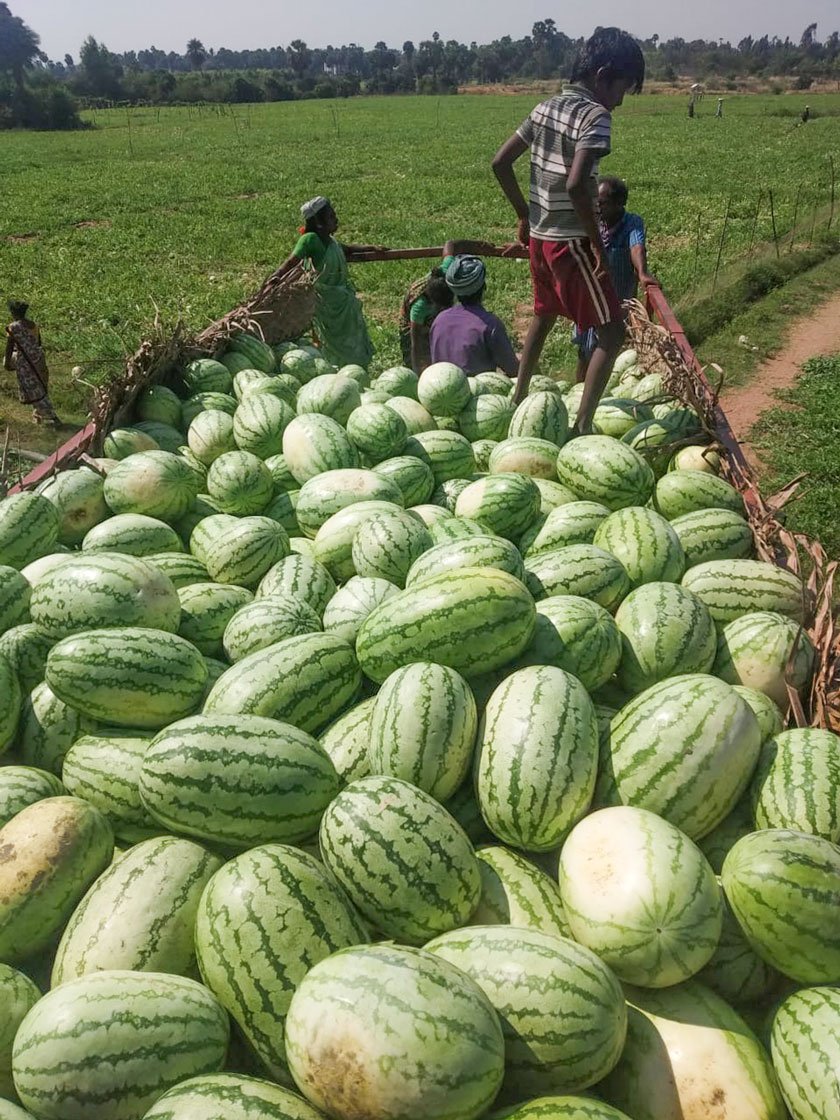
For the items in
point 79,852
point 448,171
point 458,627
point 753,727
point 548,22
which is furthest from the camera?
point 548,22

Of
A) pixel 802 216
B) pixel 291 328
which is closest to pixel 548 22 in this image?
pixel 802 216

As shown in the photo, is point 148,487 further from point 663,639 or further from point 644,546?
point 663,639

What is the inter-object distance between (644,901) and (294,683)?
117 cm

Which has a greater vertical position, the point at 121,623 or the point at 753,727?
the point at 121,623

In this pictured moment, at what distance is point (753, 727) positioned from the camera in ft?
7.28

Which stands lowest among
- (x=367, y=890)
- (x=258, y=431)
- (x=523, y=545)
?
(x=367, y=890)

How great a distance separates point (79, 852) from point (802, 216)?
66.7 ft

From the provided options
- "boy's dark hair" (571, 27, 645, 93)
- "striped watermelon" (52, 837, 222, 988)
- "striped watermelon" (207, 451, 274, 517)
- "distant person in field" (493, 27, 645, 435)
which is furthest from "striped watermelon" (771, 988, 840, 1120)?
"boy's dark hair" (571, 27, 645, 93)

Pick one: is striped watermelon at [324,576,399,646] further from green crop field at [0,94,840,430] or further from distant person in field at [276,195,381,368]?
distant person in field at [276,195,381,368]

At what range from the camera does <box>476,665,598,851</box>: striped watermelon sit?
6.77 ft

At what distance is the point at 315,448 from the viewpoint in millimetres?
3949

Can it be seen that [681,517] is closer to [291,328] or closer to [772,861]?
[772,861]

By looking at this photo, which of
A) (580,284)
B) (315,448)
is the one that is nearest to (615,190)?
(580,284)

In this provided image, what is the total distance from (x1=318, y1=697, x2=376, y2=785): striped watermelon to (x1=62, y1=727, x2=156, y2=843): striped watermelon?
534mm
